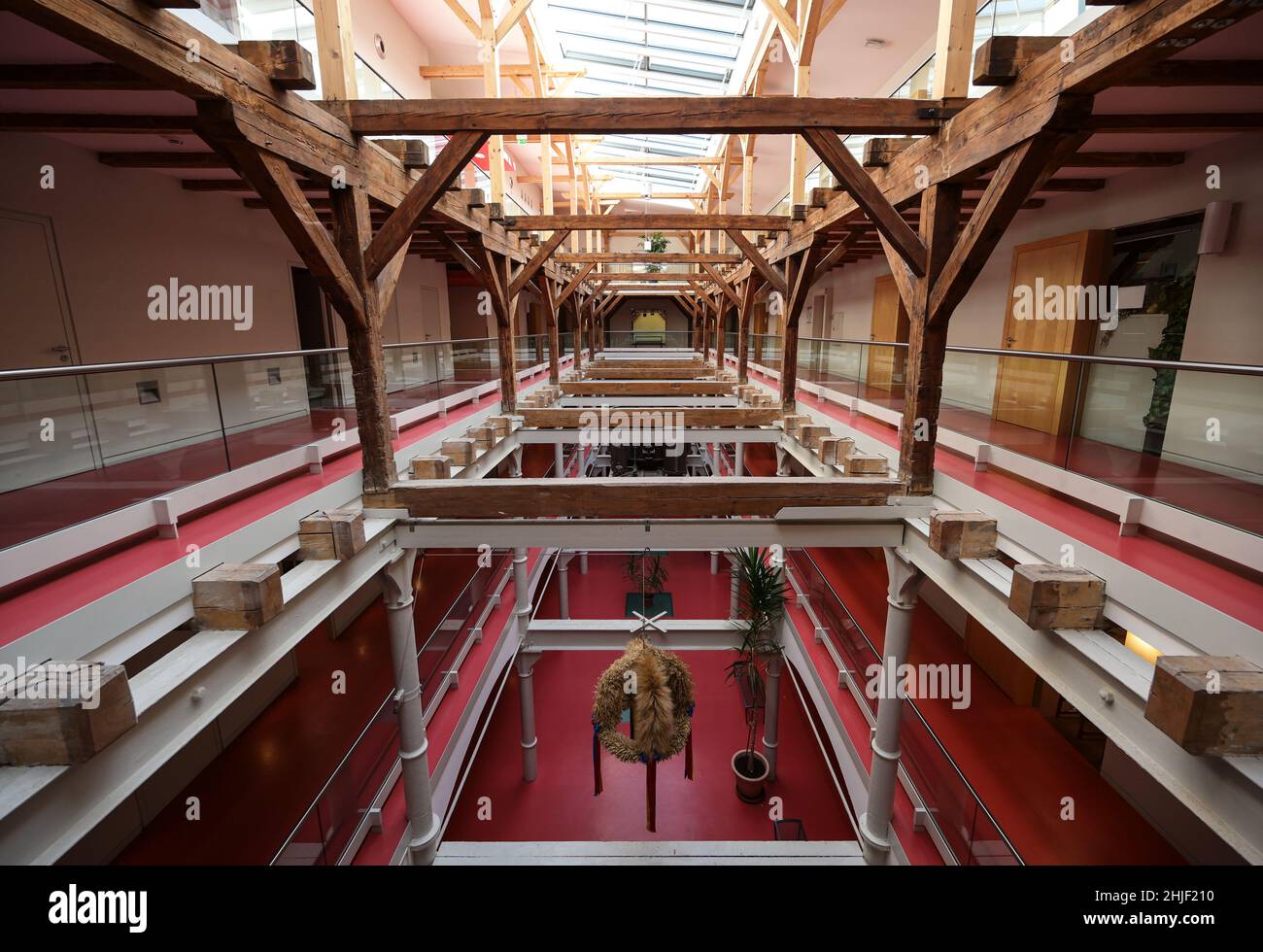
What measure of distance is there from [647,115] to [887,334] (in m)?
9.14

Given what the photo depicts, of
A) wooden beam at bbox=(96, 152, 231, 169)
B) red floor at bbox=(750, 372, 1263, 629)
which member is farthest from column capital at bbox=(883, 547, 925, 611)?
wooden beam at bbox=(96, 152, 231, 169)

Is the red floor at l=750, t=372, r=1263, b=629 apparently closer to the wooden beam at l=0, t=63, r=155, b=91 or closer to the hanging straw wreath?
the hanging straw wreath

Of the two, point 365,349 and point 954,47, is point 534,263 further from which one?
point 954,47

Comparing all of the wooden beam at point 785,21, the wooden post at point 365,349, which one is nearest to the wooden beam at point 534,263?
the wooden beam at point 785,21

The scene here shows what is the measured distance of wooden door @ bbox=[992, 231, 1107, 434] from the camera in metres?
3.57

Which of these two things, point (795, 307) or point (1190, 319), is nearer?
A: point (1190, 319)

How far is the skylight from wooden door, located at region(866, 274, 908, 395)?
500 cm

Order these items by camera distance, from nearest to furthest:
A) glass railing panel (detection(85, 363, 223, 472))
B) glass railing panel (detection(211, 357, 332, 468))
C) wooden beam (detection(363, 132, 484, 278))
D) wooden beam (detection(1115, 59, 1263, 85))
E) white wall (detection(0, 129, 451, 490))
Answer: wooden beam (detection(1115, 59, 1263, 85)), white wall (detection(0, 129, 451, 490)), glass railing panel (detection(85, 363, 223, 472)), wooden beam (detection(363, 132, 484, 278)), glass railing panel (detection(211, 357, 332, 468))

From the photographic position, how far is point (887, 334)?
11.2m

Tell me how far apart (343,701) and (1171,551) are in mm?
7239

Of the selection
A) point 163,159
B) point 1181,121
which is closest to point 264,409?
point 163,159

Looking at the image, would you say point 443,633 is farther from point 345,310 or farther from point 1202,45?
point 1202,45

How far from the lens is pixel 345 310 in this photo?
3617 mm

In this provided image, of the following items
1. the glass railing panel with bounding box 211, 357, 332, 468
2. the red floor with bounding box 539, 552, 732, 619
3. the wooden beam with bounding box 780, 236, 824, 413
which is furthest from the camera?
the red floor with bounding box 539, 552, 732, 619
